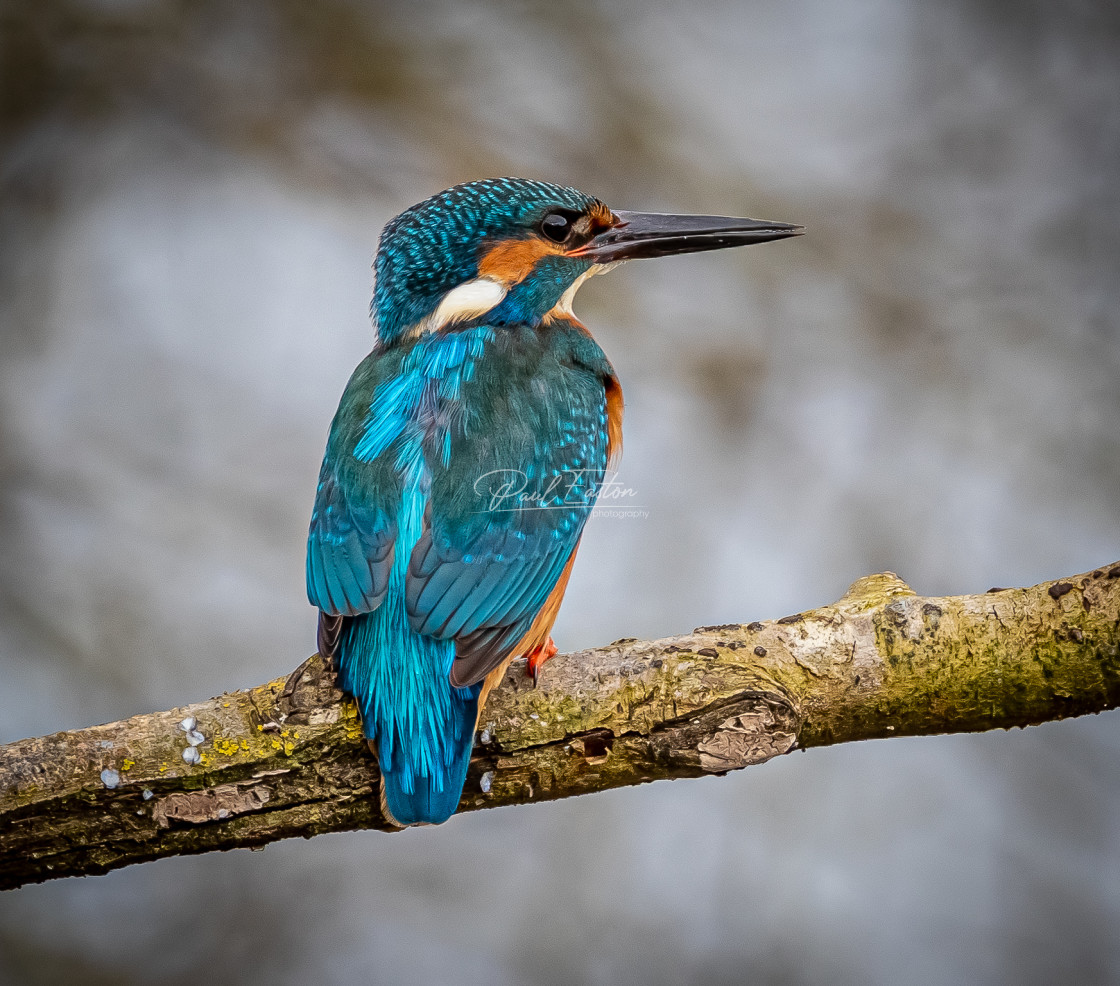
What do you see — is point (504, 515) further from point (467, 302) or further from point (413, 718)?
point (467, 302)

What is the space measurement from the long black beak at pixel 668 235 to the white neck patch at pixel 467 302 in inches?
10.0

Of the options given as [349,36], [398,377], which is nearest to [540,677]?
[398,377]

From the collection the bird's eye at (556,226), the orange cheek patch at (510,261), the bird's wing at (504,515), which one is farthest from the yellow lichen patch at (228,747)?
the bird's eye at (556,226)

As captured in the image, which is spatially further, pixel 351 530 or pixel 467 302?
pixel 467 302

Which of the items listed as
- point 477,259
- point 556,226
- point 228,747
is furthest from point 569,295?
point 228,747

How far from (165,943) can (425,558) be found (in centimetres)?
202

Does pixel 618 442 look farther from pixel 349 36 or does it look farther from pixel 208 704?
pixel 349 36

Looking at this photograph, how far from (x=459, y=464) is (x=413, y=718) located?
1.71 ft

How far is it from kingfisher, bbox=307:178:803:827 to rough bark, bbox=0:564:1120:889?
10cm

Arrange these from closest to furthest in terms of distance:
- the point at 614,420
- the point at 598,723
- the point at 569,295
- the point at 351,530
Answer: the point at 598,723
the point at 351,530
the point at 614,420
the point at 569,295

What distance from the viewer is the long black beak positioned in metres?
→ 2.69

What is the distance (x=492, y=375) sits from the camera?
231cm

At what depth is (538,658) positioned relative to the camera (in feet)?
7.10

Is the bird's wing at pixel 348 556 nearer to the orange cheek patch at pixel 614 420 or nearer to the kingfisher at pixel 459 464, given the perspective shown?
the kingfisher at pixel 459 464
